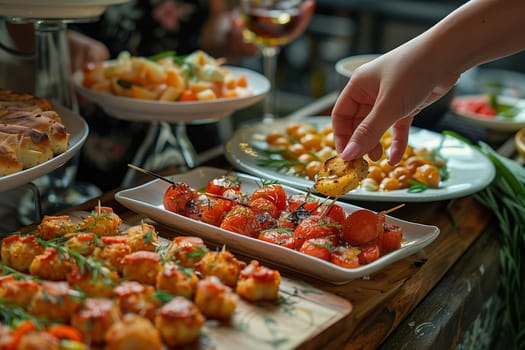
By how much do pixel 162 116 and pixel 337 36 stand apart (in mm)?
4013

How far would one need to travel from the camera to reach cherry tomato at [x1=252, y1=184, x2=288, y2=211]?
1.20 metres

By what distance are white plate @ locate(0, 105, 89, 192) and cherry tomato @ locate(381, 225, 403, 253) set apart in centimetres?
57

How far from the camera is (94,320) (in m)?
0.78

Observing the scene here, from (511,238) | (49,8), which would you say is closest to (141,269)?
(49,8)

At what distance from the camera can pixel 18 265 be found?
3.14 feet

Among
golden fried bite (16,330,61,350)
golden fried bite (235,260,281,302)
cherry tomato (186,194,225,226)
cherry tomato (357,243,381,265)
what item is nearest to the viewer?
golden fried bite (16,330,61,350)

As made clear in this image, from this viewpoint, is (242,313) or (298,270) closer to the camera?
(242,313)

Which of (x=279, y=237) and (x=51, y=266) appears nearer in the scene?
(x=51, y=266)

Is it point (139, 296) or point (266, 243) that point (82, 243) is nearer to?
point (139, 296)

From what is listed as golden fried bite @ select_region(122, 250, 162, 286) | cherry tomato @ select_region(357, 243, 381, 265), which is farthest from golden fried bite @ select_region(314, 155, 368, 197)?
golden fried bite @ select_region(122, 250, 162, 286)

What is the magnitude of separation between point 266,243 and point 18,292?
376 millimetres

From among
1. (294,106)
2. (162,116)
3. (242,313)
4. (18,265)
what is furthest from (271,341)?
(294,106)

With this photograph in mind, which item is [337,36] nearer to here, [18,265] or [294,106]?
[294,106]

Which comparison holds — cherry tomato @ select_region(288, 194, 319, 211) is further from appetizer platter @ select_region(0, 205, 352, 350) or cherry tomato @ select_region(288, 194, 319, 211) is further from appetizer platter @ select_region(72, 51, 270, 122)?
appetizer platter @ select_region(72, 51, 270, 122)
